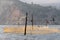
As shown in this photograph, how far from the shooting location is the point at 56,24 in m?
6.40

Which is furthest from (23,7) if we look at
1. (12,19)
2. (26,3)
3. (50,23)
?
(50,23)

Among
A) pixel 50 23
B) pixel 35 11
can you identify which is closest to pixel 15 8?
pixel 35 11

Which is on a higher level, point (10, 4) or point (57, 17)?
point (10, 4)

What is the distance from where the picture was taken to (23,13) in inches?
248

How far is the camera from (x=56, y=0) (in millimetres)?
6383

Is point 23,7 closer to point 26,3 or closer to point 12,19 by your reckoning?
point 26,3

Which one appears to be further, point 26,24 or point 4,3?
point 4,3

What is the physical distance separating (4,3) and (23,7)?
2.59 feet

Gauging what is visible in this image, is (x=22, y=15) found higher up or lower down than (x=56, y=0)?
lower down

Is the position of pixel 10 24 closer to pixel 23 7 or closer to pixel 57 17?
pixel 23 7

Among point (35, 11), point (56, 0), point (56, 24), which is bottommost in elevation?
point (56, 24)

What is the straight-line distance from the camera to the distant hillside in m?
6.36

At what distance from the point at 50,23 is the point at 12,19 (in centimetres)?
148

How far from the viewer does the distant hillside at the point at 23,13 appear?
20.9 feet
